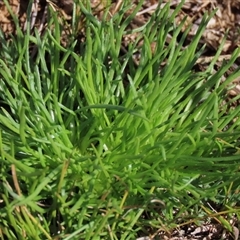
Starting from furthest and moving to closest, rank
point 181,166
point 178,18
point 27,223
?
point 178,18 < point 181,166 < point 27,223

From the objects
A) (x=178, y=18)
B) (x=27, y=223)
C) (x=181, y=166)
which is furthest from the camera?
(x=178, y=18)

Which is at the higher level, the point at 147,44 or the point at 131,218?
the point at 147,44

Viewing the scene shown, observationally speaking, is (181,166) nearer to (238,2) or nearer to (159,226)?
(159,226)

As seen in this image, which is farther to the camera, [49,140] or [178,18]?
[178,18]

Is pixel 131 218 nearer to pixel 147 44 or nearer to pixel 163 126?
pixel 163 126

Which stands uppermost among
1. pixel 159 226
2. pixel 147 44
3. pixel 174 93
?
pixel 147 44

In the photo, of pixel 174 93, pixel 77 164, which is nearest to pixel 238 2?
pixel 174 93
